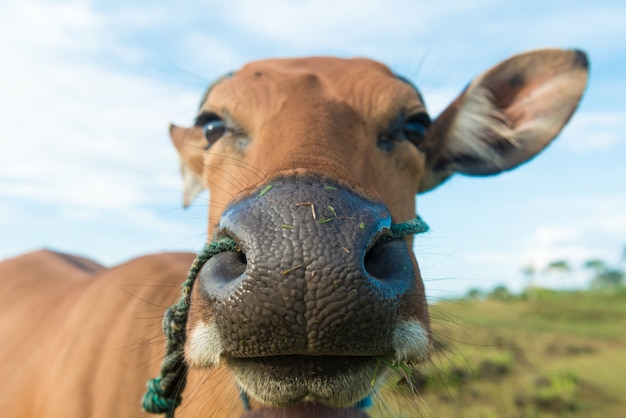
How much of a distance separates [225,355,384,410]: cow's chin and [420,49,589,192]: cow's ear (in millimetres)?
2051

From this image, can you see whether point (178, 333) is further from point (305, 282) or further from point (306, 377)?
point (305, 282)

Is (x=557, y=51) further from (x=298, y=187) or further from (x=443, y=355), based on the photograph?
(x=298, y=187)

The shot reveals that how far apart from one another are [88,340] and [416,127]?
242 centimetres

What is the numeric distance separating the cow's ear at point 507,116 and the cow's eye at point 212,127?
127 cm

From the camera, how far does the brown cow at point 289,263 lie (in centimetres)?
179

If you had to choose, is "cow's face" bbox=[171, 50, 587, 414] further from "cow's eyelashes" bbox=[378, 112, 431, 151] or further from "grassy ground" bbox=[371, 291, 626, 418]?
"grassy ground" bbox=[371, 291, 626, 418]

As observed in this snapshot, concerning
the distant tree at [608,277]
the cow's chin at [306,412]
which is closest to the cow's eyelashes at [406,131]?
the cow's chin at [306,412]

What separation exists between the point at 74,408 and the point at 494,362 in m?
13.8

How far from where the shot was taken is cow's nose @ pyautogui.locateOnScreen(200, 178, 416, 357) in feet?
5.75

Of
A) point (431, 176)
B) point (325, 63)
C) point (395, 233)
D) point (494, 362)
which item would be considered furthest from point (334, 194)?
point (494, 362)

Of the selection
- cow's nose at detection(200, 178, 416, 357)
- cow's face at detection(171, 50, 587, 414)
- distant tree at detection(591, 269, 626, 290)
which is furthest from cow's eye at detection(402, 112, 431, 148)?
distant tree at detection(591, 269, 626, 290)

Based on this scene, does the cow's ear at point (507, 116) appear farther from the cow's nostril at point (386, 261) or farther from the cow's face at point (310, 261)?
the cow's nostril at point (386, 261)

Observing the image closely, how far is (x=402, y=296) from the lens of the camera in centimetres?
192

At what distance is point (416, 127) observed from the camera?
3.33 meters
